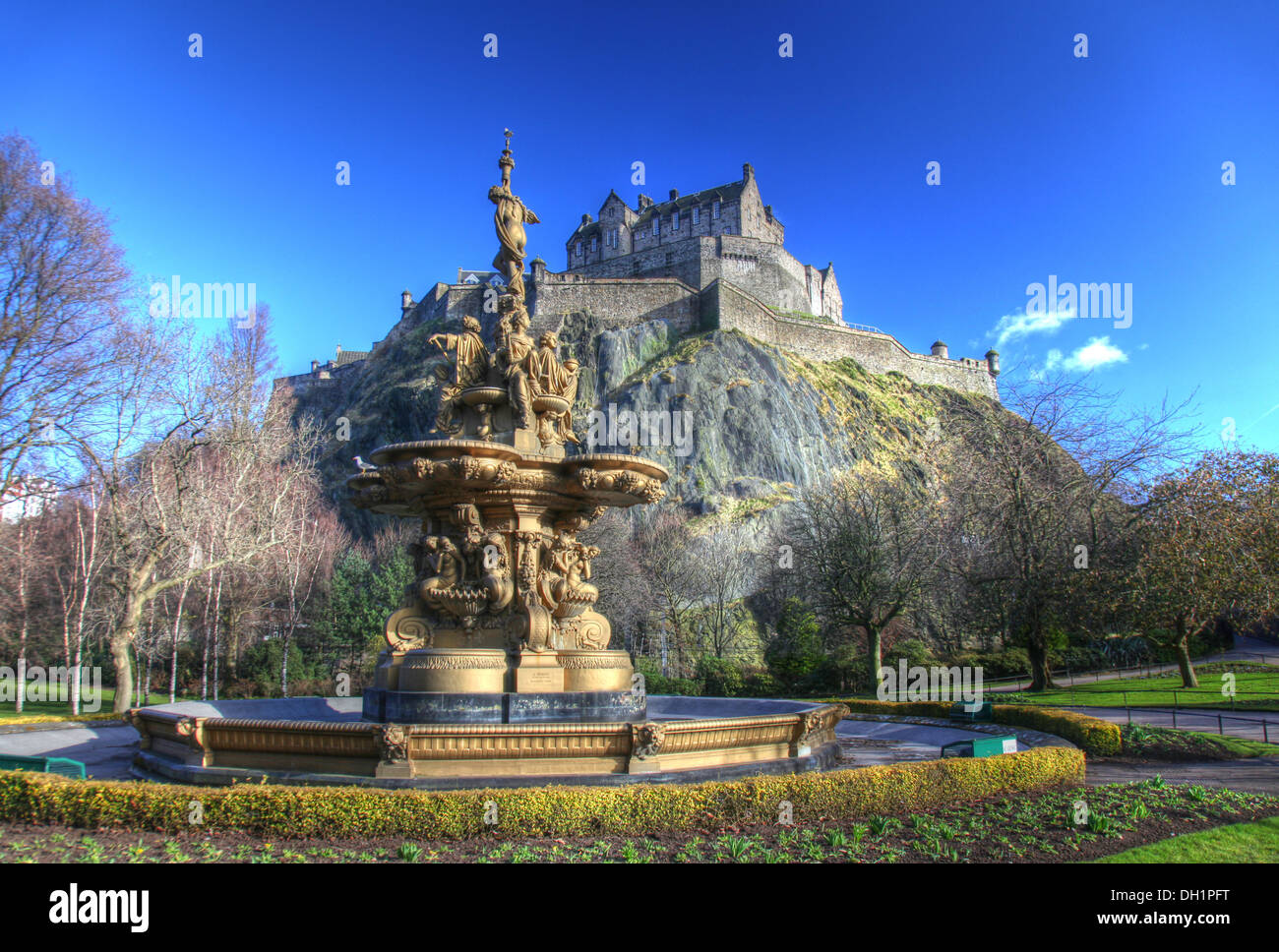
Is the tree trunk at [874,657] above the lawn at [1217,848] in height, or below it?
below

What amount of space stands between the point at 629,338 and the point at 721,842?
66.5 meters

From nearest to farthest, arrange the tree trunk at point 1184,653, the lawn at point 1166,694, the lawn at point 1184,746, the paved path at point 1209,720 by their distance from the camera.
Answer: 1. the lawn at point 1184,746
2. the paved path at point 1209,720
3. the lawn at point 1166,694
4. the tree trunk at point 1184,653

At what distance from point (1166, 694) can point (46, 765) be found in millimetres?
24799

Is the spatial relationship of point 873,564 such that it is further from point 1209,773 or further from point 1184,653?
point 1209,773

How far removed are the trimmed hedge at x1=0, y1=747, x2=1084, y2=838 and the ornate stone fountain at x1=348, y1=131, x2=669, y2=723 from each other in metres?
2.68

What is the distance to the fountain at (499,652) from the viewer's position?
7957mm

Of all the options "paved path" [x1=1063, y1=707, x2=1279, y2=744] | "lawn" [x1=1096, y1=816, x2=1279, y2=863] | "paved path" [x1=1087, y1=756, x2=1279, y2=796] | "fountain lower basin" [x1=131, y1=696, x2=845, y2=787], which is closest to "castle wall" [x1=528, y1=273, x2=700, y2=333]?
"paved path" [x1=1063, y1=707, x2=1279, y2=744]

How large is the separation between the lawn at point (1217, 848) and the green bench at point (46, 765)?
1000 centimetres

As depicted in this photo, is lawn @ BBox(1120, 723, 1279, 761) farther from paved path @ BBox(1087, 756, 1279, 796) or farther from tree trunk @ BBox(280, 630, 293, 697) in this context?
tree trunk @ BBox(280, 630, 293, 697)

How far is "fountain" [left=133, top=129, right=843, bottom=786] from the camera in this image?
→ 26.1 ft

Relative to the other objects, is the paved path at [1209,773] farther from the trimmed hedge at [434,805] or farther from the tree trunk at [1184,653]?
the tree trunk at [1184,653]

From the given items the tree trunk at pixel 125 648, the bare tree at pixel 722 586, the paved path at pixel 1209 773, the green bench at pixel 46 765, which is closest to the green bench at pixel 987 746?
the paved path at pixel 1209 773

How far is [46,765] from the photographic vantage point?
27.2 ft

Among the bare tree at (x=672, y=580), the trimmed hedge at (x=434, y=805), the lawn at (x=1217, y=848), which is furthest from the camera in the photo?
the bare tree at (x=672, y=580)
